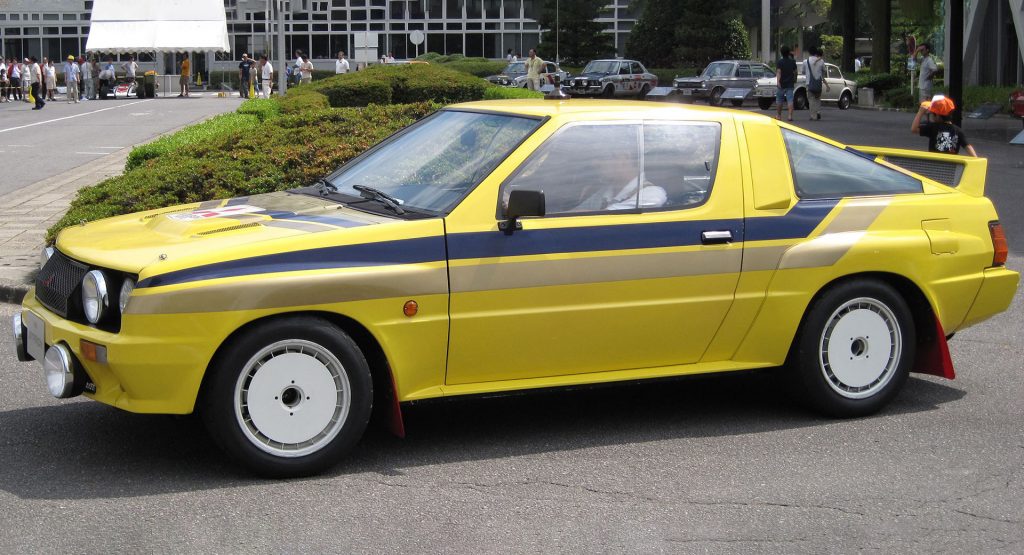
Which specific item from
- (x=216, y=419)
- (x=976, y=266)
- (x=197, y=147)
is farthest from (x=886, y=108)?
(x=216, y=419)

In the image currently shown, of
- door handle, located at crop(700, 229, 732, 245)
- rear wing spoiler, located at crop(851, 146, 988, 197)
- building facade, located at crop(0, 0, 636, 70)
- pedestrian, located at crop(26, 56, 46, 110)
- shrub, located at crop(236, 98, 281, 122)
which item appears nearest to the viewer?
door handle, located at crop(700, 229, 732, 245)

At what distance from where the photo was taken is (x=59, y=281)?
18.7 ft

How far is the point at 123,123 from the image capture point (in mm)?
32750

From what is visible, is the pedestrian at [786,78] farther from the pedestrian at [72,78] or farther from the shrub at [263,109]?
the pedestrian at [72,78]

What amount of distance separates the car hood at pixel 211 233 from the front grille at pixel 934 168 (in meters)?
3.32

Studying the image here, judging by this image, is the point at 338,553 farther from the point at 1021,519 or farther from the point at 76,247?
the point at 1021,519

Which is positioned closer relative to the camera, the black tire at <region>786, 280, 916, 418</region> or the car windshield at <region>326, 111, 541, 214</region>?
the car windshield at <region>326, 111, 541, 214</region>

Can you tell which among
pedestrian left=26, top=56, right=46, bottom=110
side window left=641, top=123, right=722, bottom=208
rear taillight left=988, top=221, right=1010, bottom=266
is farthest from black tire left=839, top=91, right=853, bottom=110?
side window left=641, top=123, right=722, bottom=208

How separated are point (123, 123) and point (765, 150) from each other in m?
28.9

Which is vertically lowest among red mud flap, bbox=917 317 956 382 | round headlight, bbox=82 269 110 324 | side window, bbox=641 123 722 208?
red mud flap, bbox=917 317 956 382

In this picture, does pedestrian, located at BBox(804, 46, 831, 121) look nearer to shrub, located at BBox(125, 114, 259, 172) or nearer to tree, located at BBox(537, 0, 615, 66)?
shrub, located at BBox(125, 114, 259, 172)

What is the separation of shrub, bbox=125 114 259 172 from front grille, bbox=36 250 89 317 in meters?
7.97

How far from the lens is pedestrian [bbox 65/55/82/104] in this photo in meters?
47.2

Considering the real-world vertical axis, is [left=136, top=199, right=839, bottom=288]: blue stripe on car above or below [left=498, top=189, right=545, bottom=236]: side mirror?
below
